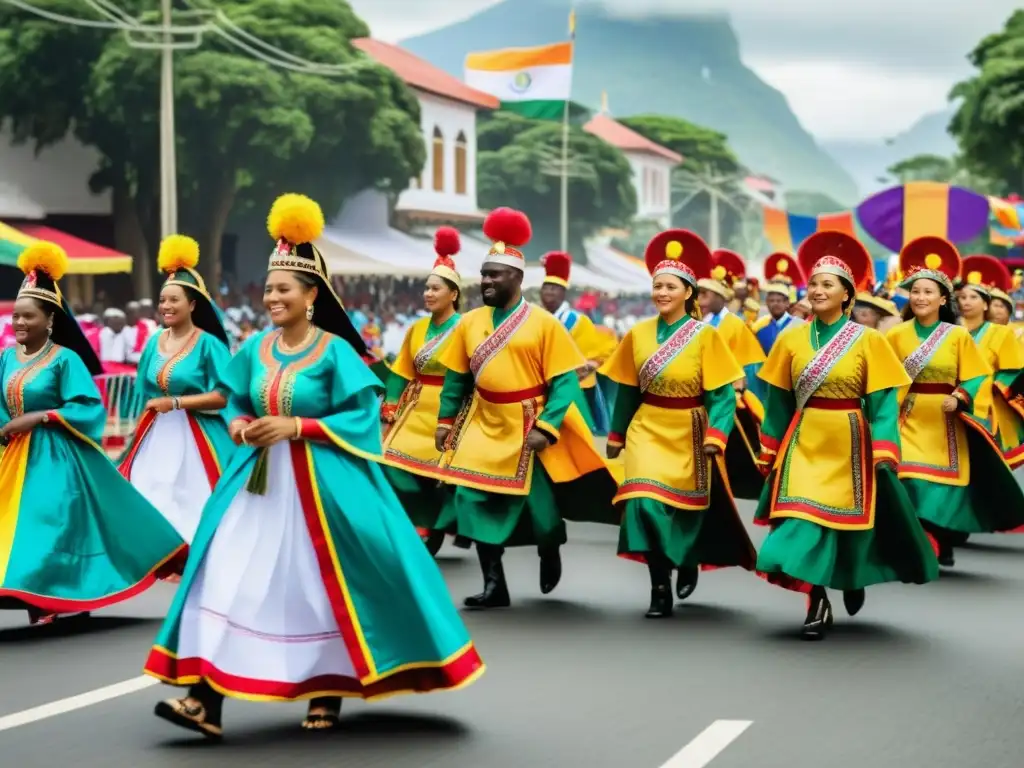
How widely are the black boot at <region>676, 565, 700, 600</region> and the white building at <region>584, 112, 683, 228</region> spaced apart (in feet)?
286

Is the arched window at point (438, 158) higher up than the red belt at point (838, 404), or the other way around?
the arched window at point (438, 158)

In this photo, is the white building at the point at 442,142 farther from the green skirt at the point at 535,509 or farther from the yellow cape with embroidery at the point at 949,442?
the green skirt at the point at 535,509

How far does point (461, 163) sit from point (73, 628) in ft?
174

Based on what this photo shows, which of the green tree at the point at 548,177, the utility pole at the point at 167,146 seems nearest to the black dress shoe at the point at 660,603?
the utility pole at the point at 167,146

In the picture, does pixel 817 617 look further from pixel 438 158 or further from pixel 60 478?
pixel 438 158

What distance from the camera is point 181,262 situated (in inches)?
421

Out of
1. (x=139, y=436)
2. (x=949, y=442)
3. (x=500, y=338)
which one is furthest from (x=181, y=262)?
(x=949, y=442)

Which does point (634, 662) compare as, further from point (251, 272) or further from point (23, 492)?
point (251, 272)

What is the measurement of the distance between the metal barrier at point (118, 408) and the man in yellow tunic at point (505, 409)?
10286 mm

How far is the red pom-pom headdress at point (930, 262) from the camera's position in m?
12.2

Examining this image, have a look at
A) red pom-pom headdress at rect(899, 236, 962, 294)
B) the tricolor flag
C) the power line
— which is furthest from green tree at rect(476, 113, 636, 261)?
red pom-pom headdress at rect(899, 236, 962, 294)

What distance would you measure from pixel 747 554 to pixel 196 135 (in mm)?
29556

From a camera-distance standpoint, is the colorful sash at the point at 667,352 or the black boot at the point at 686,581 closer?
the colorful sash at the point at 667,352

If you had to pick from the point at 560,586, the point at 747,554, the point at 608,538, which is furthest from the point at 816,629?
the point at 608,538
